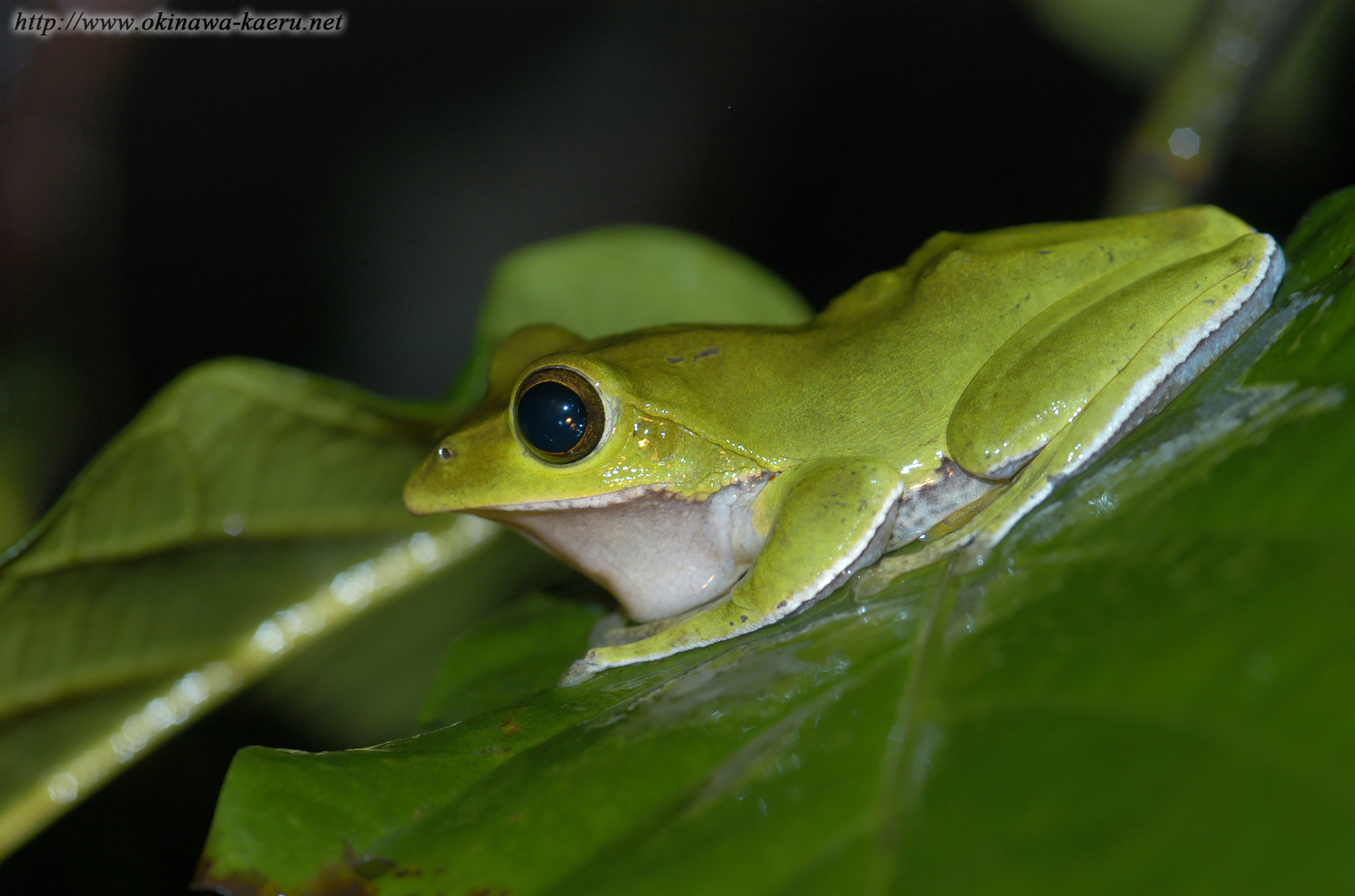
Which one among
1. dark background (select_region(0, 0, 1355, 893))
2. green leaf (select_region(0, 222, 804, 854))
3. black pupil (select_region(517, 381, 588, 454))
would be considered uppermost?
dark background (select_region(0, 0, 1355, 893))

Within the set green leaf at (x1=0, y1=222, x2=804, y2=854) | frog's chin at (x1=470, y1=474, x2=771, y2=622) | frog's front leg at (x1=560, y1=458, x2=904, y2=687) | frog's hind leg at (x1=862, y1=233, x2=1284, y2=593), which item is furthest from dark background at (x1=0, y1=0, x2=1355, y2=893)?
frog's front leg at (x1=560, y1=458, x2=904, y2=687)

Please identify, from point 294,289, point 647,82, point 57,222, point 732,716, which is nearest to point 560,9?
point 647,82

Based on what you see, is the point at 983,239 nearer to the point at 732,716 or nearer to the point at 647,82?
the point at 732,716

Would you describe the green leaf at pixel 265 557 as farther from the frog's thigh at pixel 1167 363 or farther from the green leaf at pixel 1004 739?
the frog's thigh at pixel 1167 363

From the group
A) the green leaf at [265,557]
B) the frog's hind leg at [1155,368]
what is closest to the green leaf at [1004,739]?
the frog's hind leg at [1155,368]

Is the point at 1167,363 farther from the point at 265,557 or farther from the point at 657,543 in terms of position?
the point at 265,557

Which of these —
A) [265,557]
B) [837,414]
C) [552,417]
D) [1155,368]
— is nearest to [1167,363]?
[1155,368]

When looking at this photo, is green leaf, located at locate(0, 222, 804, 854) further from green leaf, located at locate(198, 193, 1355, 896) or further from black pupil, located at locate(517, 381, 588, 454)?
green leaf, located at locate(198, 193, 1355, 896)
